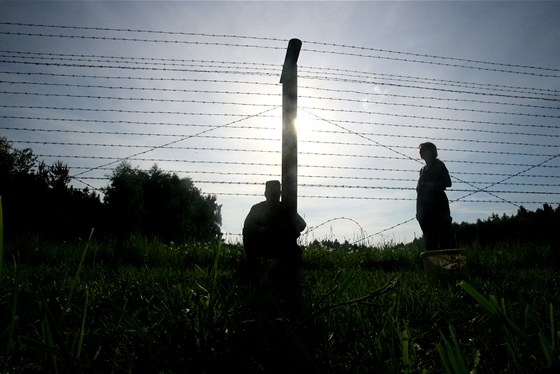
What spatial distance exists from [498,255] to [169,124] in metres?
6.08

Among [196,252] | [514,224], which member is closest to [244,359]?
[196,252]

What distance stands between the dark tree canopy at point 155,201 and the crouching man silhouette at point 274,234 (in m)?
29.5

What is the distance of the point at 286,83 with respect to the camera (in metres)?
3.73

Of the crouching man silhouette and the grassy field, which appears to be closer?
the grassy field

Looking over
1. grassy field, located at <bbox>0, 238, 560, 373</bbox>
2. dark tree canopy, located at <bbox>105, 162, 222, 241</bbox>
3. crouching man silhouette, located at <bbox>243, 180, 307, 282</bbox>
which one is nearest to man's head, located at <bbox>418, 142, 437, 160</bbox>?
crouching man silhouette, located at <bbox>243, 180, 307, 282</bbox>

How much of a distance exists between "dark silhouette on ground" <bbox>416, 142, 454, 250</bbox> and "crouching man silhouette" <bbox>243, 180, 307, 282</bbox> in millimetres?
2748

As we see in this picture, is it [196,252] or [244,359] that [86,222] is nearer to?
[196,252]

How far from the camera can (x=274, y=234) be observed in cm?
327

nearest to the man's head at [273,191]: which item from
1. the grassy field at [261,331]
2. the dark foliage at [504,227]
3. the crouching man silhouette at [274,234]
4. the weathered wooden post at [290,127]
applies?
the crouching man silhouette at [274,234]

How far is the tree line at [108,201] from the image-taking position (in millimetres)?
21828

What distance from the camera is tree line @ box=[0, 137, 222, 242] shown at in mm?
21828

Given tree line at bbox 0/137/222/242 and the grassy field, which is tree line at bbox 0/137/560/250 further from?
the grassy field

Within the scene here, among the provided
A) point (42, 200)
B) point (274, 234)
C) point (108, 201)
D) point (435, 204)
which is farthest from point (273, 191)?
point (108, 201)

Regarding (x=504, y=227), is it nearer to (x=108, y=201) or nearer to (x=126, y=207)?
(x=126, y=207)
